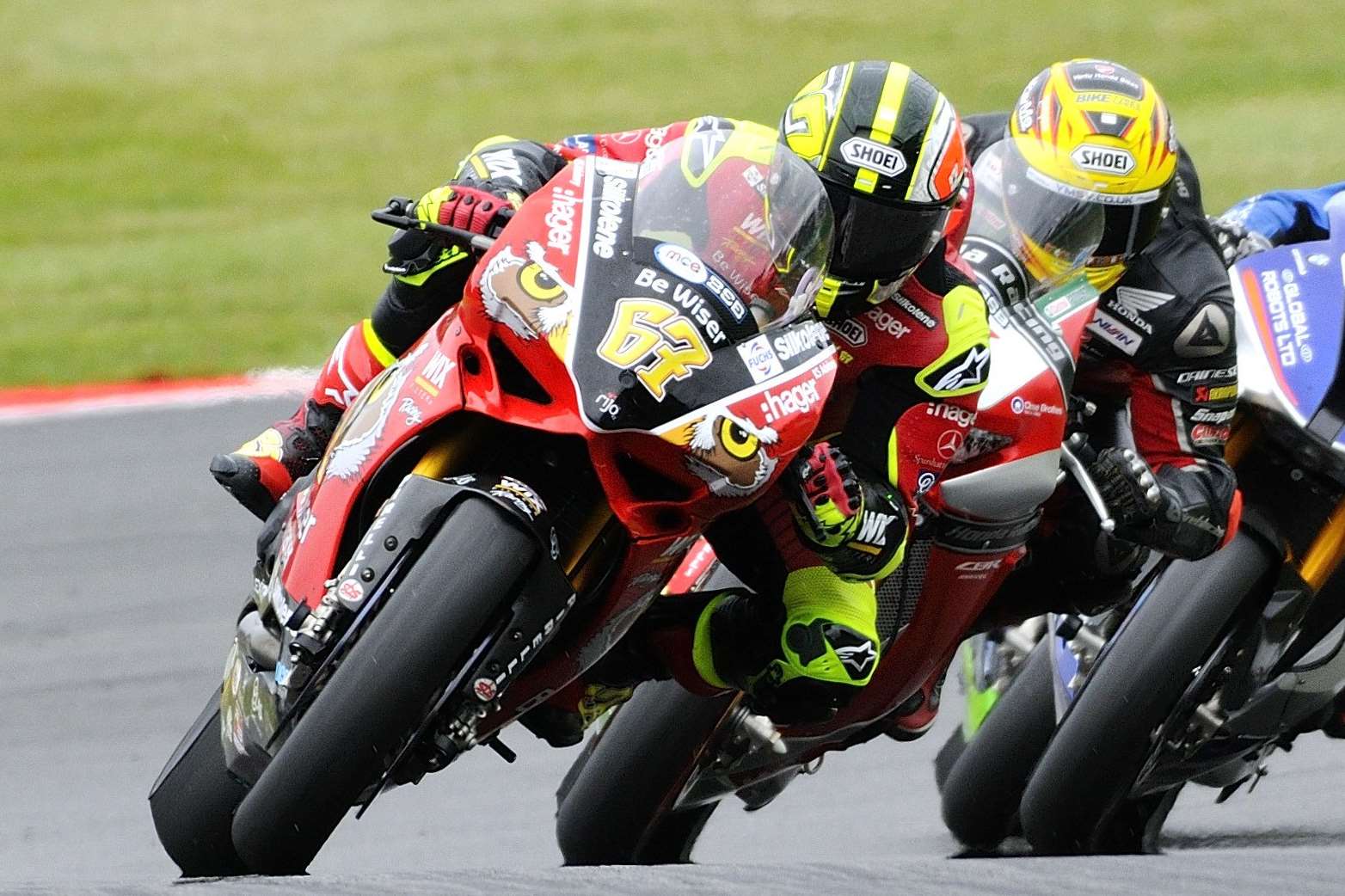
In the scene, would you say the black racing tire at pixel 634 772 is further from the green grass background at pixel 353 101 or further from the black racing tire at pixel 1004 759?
the green grass background at pixel 353 101

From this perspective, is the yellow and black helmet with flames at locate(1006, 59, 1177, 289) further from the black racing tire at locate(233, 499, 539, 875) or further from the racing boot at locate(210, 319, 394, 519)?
the black racing tire at locate(233, 499, 539, 875)

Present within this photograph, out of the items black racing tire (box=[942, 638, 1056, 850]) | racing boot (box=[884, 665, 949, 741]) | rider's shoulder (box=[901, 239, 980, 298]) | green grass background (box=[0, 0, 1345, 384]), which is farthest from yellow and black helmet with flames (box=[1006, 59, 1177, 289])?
green grass background (box=[0, 0, 1345, 384])

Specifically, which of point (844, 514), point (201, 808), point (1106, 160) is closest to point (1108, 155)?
point (1106, 160)

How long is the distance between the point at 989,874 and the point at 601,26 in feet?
47.3

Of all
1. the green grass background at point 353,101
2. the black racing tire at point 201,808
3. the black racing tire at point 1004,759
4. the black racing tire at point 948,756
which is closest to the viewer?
the black racing tire at point 201,808

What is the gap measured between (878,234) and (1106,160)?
935 millimetres

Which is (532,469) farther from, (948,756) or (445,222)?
(948,756)

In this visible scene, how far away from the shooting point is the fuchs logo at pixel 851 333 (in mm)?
3811

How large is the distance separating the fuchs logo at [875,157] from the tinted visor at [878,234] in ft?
0.17

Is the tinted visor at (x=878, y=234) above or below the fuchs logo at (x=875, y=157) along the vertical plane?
below

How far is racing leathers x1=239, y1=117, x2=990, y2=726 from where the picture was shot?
375 cm

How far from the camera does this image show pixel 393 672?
3.08 m

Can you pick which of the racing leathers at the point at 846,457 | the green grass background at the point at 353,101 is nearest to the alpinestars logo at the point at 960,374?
the racing leathers at the point at 846,457

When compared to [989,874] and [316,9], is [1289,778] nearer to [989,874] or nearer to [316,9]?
[989,874]
